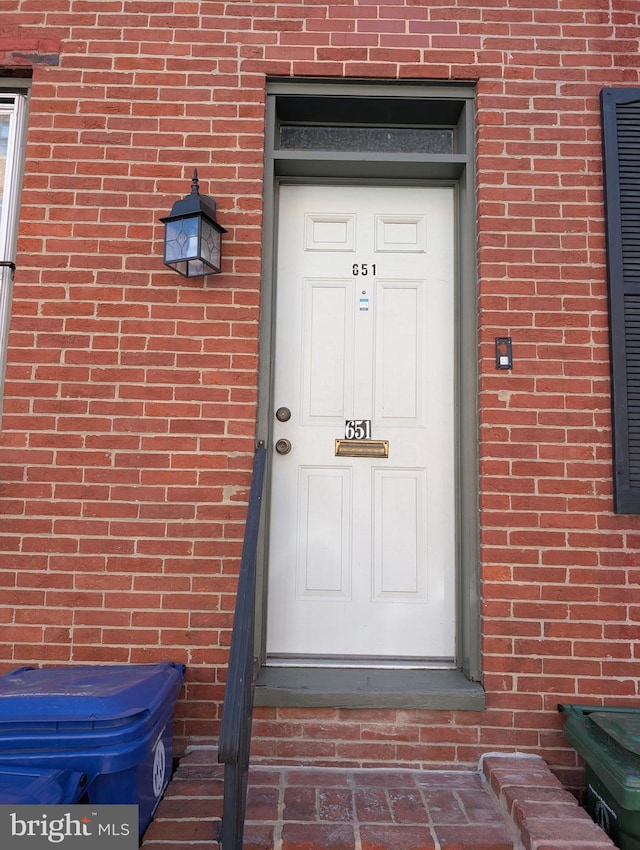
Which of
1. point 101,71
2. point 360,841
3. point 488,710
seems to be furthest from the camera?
point 101,71

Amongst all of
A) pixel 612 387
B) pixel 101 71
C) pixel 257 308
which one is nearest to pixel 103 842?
pixel 257 308

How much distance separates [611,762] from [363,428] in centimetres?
169

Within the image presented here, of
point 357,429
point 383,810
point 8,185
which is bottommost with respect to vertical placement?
point 383,810

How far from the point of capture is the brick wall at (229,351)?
274 cm

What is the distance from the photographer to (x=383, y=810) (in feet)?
7.47

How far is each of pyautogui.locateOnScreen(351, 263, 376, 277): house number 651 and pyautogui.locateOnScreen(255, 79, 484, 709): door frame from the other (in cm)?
41

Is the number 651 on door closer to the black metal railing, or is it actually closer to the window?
the black metal railing

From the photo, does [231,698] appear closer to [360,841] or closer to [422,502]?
[360,841]

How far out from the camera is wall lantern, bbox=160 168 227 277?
276 cm

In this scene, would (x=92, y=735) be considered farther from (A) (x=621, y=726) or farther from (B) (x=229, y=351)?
(A) (x=621, y=726)

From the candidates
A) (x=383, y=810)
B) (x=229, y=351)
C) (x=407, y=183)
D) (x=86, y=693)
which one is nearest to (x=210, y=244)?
(x=229, y=351)

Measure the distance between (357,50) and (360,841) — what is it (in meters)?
3.34

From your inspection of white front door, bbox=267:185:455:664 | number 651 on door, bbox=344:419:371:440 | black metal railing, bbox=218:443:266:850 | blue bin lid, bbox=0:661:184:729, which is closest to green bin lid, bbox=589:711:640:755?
white front door, bbox=267:185:455:664

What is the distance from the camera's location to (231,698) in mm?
1741
